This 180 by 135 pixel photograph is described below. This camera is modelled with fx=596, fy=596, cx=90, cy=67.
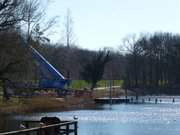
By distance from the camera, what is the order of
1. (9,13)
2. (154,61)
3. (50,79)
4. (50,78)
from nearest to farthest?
1. (9,13)
2. (50,79)
3. (50,78)
4. (154,61)

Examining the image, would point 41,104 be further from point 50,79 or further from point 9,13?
point 9,13

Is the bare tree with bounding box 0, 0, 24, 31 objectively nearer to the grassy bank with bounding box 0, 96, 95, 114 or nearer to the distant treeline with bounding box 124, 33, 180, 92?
the grassy bank with bounding box 0, 96, 95, 114

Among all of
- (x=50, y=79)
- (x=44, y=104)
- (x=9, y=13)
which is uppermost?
(x=9, y=13)

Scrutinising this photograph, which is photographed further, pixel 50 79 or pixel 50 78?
pixel 50 78

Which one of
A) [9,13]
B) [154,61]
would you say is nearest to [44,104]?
[9,13]

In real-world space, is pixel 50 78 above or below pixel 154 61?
below

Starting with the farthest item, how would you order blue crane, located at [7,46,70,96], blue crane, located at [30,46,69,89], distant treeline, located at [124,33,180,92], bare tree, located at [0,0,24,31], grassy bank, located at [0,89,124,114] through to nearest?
distant treeline, located at [124,33,180,92]
blue crane, located at [30,46,69,89]
blue crane, located at [7,46,70,96]
grassy bank, located at [0,89,124,114]
bare tree, located at [0,0,24,31]

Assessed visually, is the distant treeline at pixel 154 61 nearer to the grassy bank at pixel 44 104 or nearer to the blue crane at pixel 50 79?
the grassy bank at pixel 44 104

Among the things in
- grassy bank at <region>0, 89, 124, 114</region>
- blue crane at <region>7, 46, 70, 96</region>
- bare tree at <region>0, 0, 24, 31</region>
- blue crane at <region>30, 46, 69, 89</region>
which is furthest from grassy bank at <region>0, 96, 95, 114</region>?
bare tree at <region>0, 0, 24, 31</region>

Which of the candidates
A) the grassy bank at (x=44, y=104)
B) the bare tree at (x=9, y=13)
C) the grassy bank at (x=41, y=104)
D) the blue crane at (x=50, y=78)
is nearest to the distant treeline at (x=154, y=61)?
the grassy bank at (x=44, y=104)

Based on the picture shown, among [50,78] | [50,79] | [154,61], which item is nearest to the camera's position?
[50,79]

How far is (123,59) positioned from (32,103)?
87.3 m

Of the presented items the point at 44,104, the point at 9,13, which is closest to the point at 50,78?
the point at 44,104

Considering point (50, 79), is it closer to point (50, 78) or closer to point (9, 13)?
point (50, 78)
